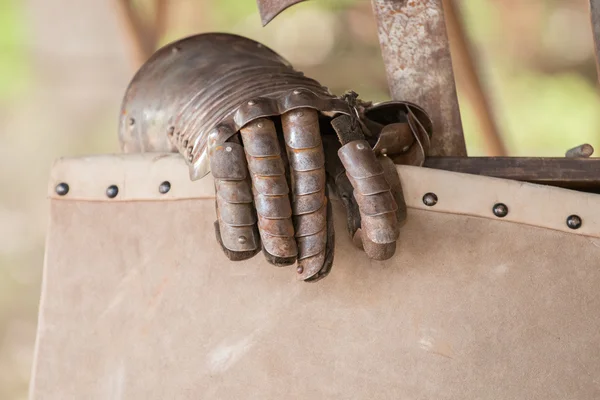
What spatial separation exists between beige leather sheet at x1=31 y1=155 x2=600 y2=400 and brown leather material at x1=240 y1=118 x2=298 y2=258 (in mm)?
126

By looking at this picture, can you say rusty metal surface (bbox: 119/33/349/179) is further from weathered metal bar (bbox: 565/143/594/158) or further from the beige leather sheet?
weathered metal bar (bbox: 565/143/594/158)

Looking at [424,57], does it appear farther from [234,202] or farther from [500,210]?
[234,202]

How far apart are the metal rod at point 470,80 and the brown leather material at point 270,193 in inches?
36.9

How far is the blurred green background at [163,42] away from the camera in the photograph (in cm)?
181

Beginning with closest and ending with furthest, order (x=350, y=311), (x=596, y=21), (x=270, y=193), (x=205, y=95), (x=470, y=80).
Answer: (x=270, y=193)
(x=350, y=311)
(x=205, y=95)
(x=596, y=21)
(x=470, y=80)

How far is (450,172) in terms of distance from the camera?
1.06 metres

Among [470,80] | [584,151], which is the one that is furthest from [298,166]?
[470,80]

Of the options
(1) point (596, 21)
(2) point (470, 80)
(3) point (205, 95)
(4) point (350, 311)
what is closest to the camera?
(4) point (350, 311)

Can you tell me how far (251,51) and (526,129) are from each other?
2.42ft

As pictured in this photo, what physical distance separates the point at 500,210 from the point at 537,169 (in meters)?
0.11

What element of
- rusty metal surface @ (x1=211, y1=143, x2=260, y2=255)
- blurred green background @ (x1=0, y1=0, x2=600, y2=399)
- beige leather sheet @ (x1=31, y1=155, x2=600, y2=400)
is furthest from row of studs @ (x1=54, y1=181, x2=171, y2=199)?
blurred green background @ (x1=0, y1=0, x2=600, y2=399)

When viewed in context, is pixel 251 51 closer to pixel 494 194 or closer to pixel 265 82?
pixel 265 82

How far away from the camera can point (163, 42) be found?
1.87m

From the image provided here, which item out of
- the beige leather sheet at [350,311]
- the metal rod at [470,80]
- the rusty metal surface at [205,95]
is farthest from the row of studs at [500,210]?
the metal rod at [470,80]
